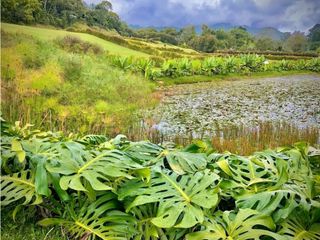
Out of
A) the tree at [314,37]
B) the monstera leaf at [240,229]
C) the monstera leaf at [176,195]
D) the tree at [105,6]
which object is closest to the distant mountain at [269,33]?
the tree at [314,37]

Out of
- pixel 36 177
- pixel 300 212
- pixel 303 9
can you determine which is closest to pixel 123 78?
pixel 303 9

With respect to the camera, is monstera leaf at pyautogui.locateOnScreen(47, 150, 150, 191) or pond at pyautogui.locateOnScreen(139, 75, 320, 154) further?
pond at pyautogui.locateOnScreen(139, 75, 320, 154)

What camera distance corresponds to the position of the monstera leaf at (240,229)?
1388mm

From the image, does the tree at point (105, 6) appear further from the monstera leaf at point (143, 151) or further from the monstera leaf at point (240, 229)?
the monstera leaf at point (240, 229)

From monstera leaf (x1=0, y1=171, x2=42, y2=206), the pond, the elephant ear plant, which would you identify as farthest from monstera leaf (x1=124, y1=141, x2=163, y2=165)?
the pond

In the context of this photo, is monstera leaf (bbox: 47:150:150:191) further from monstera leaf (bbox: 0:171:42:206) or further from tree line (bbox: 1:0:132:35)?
tree line (bbox: 1:0:132:35)

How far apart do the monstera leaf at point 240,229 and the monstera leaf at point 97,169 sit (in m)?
0.29

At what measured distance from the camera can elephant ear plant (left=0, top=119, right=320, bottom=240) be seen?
1451 mm

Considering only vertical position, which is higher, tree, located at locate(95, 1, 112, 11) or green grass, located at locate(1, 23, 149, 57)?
tree, located at locate(95, 1, 112, 11)

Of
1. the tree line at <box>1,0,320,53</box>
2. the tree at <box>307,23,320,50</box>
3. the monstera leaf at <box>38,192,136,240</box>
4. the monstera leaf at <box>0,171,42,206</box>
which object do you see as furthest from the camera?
the tree line at <box>1,0,320,53</box>

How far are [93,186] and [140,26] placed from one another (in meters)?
1.68

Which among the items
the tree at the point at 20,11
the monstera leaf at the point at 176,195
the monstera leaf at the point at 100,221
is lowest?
the monstera leaf at the point at 100,221

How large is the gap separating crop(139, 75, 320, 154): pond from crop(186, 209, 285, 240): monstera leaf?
1.25 m

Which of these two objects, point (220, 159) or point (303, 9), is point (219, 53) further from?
point (220, 159)
